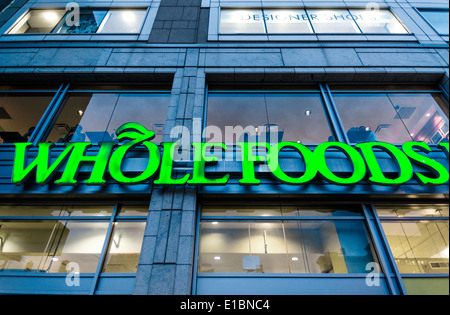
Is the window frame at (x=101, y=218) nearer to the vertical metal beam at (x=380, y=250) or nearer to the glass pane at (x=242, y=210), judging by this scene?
the glass pane at (x=242, y=210)

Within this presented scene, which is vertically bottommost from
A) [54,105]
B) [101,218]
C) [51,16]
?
[101,218]

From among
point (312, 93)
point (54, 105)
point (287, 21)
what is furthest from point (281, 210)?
A: point (287, 21)

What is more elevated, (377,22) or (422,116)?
(377,22)

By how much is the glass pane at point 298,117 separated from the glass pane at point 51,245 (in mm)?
6034

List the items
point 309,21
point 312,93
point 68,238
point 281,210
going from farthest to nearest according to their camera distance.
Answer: point 309,21, point 312,93, point 281,210, point 68,238

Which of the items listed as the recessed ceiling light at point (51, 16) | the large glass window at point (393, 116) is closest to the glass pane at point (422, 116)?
the large glass window at point (393, 116)

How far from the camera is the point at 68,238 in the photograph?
646 centimetres

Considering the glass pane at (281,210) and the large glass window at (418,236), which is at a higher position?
the glass pane at (281,210)

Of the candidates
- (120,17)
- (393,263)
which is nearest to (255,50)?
(120,17)

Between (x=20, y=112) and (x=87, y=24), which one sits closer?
(x=20, y=112)

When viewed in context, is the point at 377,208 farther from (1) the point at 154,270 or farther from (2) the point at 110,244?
(2) the point at 110,244

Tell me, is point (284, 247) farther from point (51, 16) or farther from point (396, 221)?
point (51, 16)

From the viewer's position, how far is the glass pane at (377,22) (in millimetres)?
11125

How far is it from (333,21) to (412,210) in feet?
29.5
